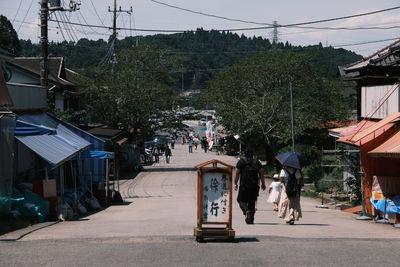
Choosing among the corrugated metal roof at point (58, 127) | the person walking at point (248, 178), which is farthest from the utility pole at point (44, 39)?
the person walking at point (248, 178)

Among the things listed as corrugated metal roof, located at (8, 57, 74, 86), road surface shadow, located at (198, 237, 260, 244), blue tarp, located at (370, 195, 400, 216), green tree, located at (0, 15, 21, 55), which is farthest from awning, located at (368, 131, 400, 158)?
green tree, located at (0, 15, 21, 55)

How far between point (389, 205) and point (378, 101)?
24.2 ft

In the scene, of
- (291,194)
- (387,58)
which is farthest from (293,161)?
(387,58)

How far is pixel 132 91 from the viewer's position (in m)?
48.5

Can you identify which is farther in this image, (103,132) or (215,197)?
(103,132)

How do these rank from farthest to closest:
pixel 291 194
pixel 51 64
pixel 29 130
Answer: pixel 51 64 < pixel 29 130 < pixel 291 194

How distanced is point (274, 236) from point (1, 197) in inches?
266

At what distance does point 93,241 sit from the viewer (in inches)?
404

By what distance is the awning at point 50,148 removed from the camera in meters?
16.6

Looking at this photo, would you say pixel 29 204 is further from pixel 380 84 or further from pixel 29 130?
pixel 380 84

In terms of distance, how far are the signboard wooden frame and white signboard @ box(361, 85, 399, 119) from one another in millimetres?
9957

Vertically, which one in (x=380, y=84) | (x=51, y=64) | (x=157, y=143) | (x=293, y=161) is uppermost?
(x=51, y=64)

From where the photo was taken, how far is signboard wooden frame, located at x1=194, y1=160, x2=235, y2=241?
10289 mm

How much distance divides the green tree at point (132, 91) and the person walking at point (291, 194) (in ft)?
115
